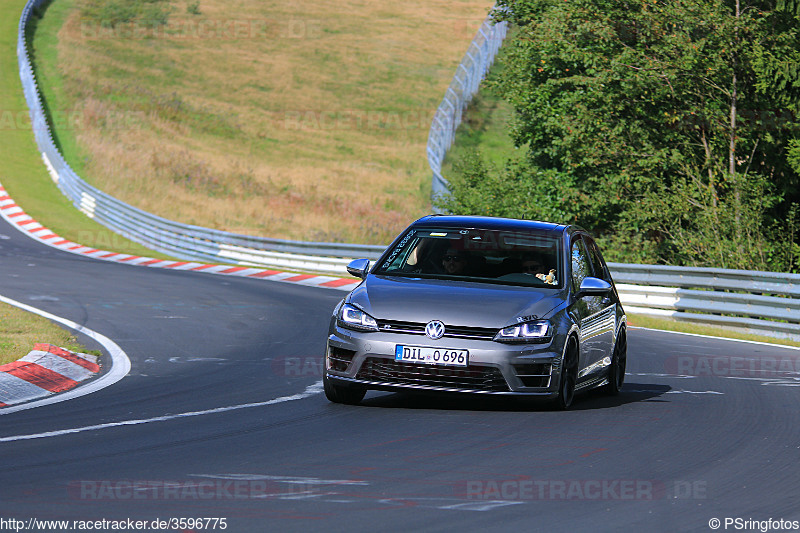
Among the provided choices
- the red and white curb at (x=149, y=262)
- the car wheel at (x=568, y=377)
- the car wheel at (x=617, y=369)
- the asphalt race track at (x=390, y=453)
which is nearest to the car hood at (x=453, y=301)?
the car wheel at (x=568, y=377)

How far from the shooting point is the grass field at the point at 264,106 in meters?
51.1

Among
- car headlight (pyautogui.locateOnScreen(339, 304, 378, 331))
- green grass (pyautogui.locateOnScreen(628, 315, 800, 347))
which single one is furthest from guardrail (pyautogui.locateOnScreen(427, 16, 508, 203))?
car headlight (pyautogui.locateOnScreen(339, 304, 378, 331))

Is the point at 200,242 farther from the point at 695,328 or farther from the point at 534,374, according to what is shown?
the point at 534,374

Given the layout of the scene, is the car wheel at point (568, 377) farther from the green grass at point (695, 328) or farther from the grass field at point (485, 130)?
the grass field at point (485, 130)

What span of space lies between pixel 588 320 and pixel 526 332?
1.33 m

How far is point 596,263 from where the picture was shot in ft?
40.1

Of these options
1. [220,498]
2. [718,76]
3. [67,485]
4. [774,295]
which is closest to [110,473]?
[67,485]

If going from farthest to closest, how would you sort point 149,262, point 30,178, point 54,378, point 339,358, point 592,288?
point 30,178
point 149,262
point 54,378
point 592,288
point 339,358

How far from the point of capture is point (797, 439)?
920 cm

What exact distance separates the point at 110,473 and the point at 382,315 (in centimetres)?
320

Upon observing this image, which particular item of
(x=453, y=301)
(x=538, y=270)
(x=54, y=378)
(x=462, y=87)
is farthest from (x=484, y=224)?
(x=462, y=87)

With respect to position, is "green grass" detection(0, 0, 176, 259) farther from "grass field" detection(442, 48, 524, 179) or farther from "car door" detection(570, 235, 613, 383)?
"car door" detection(570, 235, 613, 383)

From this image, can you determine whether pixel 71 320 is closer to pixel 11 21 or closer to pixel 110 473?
pixel 110 473

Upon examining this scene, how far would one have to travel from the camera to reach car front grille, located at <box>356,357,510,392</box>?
31.8 feet
